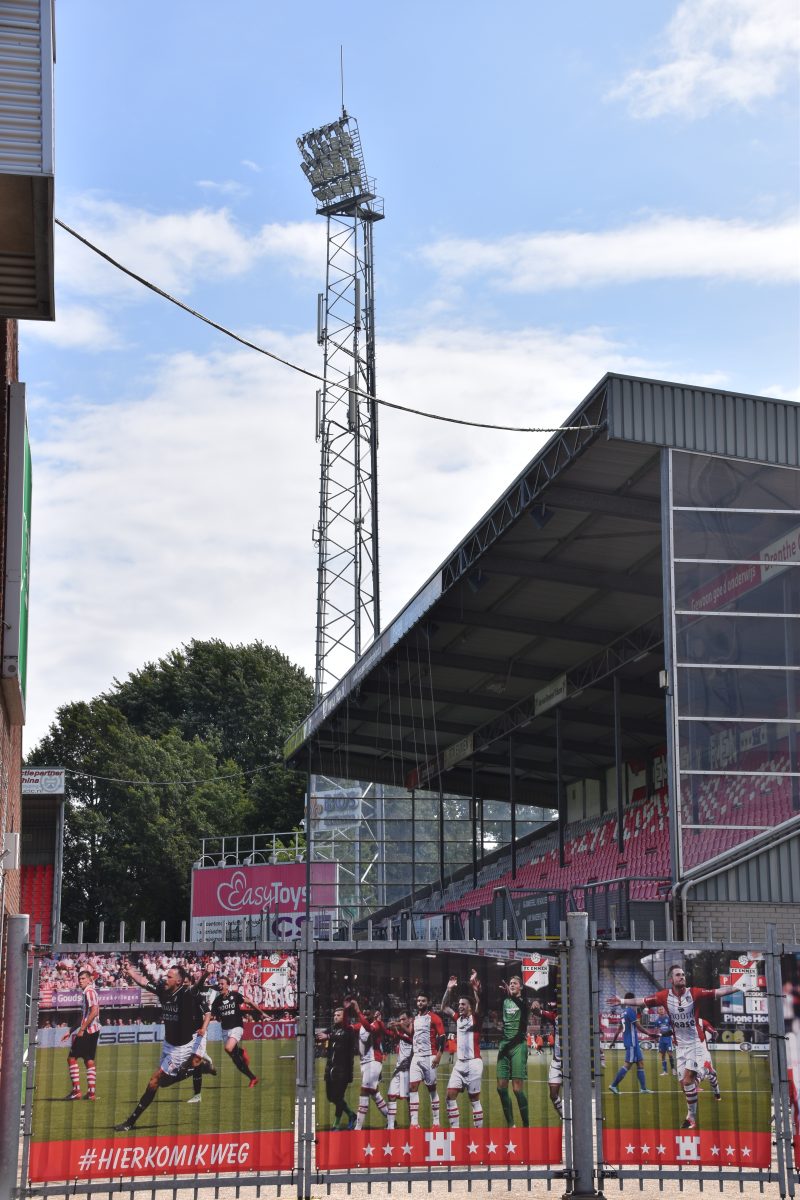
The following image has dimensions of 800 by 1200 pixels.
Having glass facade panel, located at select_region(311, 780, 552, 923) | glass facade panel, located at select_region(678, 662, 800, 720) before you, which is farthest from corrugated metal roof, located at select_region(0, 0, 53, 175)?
glass facade panel, located at select_region(311, 780, 552, 923)

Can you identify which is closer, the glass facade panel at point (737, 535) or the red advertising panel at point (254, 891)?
the glass facade panel at point (737, 535)

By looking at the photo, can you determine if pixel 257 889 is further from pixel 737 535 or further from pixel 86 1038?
pixel 86 1038

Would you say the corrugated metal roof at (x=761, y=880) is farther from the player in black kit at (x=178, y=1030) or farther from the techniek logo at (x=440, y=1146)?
the player in black kit at (x=178, y=1030)

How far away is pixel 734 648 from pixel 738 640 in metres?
0.13

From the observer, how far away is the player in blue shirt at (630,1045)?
10.6 m

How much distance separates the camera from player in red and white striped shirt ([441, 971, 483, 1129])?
1060 cm

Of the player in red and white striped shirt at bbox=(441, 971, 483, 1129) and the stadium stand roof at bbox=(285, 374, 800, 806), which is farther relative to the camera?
the stadium stand roof at bbox=(285, 374, 800, 806)

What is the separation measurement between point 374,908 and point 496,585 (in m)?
20.3

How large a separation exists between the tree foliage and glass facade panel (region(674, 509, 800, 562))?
171ft

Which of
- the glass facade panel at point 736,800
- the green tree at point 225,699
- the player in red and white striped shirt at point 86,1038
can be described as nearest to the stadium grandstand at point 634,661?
the glass facade panel at point 736,800

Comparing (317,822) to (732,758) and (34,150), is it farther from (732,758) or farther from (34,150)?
(34,150)

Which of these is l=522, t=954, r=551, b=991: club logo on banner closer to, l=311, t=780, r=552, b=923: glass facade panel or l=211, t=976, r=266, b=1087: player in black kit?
l=211, t=976, r=266, b=1087: player in black kit

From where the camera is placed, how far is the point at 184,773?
239 ft

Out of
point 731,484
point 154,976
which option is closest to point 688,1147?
point 154,976
